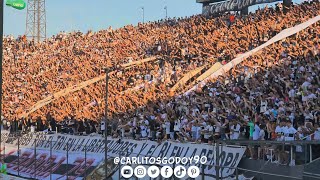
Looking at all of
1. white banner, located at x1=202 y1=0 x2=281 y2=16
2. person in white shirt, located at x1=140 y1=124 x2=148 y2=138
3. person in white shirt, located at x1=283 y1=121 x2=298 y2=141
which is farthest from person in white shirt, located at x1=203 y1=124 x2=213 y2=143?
white banner, located at x1=202 y1=0 x2=281 y2=16

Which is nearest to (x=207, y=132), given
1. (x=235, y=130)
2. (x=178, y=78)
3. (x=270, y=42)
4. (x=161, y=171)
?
(x=235, y=130)

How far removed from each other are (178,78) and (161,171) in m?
13.3

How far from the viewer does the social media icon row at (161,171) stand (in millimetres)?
12906

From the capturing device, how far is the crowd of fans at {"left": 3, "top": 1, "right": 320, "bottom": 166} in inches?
665

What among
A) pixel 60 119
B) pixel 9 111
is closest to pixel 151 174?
pixel 60 119

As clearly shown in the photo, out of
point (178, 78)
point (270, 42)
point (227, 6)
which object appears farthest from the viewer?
point (227, 6)

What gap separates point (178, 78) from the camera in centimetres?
2692

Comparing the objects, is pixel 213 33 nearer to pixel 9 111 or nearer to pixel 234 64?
pixel 234 64

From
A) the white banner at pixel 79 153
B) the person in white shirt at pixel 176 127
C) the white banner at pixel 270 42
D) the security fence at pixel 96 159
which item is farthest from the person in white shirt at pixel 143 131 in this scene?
the white banner at pixel 270 42

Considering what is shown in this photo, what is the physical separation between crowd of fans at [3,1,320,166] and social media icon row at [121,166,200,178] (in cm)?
271

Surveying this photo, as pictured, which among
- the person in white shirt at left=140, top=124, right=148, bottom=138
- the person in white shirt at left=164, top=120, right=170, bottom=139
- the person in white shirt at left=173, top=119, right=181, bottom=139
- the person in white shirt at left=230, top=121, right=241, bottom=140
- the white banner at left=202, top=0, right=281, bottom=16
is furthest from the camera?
the white banner at left=202, top=0, right=281, bottom=16

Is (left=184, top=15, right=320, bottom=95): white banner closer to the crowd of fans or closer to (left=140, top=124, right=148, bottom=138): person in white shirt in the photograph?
the crowd of fans

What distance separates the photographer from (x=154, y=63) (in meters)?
33.1

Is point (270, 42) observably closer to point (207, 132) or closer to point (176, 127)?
point (176, 127)
